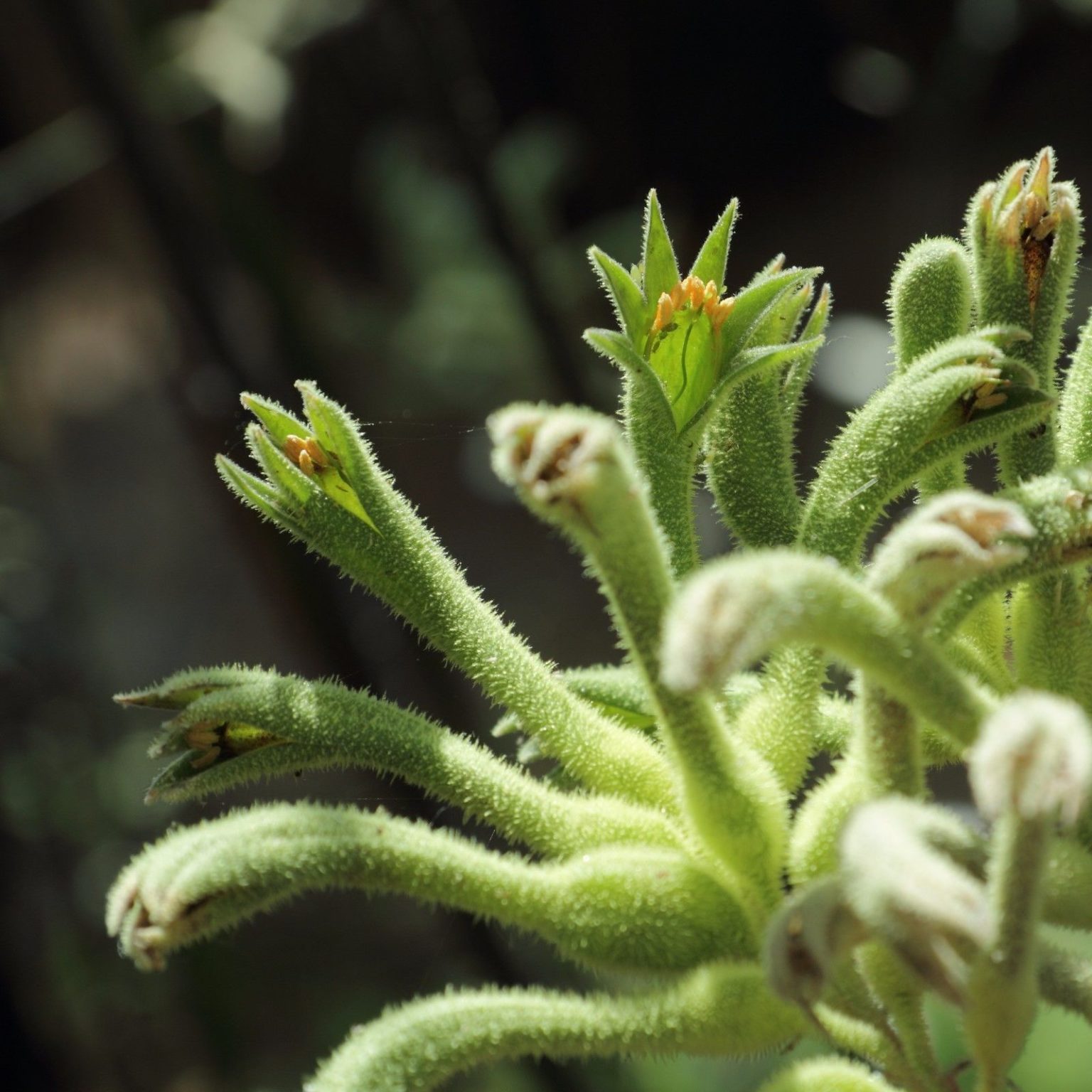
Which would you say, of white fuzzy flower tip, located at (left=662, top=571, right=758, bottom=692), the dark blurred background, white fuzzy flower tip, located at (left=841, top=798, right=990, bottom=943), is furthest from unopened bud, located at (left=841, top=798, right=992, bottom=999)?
the dark blurred background

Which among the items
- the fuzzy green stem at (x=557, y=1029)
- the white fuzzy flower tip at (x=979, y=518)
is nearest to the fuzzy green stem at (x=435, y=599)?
the fuzzy green stem at (x=557, y=1029)

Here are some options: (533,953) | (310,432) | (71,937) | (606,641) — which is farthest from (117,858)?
(310,432)

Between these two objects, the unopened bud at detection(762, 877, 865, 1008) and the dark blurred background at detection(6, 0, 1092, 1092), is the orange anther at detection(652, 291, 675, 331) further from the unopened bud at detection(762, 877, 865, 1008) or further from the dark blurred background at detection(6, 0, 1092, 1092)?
the dark blurred background at detection(6, 0, 1092, 1092)

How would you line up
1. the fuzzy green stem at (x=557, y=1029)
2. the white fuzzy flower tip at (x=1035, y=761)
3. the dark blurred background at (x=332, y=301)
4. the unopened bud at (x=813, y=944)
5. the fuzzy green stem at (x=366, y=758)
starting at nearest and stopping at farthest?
the white fuzzy flower tip at (x=1035, y=761) < the unopened bud at (x=813, y=944) < the fuzzy green stem at (x=557, y=1029) < the fuzzy green stem at (x=366, y=758) < the dark blurred background at (x=332, y=301)

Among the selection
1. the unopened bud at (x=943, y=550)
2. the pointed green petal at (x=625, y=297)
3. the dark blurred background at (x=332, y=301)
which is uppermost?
the dark blurred background at (x=332, y=301)

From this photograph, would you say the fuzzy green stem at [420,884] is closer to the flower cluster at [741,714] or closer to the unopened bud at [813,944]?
the flower cluster at [741,714]

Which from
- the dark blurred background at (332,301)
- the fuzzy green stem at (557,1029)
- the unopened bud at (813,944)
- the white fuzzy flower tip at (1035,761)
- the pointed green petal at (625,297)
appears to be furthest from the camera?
the dark blurred background at (332,301)
